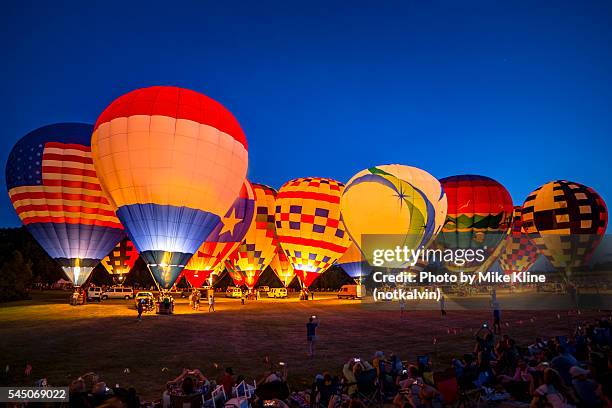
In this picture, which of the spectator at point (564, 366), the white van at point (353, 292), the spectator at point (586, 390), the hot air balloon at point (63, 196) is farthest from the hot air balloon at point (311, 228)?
the spectator at point (586, 390)

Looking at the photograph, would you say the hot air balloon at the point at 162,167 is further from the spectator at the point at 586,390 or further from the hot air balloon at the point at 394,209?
the spectator at the point at 586,390

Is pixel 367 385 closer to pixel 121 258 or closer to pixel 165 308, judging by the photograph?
pixel 165 308

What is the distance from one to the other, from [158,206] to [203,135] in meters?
3.78

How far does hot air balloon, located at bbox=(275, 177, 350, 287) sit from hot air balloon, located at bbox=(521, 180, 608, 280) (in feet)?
46.4

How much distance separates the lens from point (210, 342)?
1258cm

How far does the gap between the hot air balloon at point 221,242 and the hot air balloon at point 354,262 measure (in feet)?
25.6

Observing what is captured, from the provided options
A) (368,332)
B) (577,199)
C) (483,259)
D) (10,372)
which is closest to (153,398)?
(10,372)

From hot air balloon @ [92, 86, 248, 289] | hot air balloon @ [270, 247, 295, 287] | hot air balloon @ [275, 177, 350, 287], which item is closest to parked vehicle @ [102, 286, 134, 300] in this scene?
hot air balloon @ [270, 247, 295, 287]

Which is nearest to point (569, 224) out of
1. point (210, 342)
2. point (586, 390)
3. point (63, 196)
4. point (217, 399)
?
point (210, 342)

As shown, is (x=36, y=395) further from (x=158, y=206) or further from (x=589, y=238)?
(x=589, y=238)

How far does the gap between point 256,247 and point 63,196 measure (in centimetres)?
1477

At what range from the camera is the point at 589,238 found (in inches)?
1202

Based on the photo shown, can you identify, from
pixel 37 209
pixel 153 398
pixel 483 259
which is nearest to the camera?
pixel 153 398

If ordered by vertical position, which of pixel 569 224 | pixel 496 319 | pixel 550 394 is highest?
pixel 569 224
